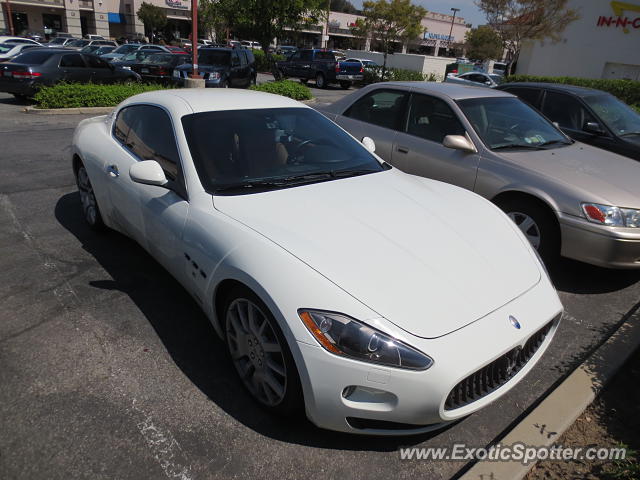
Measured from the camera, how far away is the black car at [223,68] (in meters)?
15.8

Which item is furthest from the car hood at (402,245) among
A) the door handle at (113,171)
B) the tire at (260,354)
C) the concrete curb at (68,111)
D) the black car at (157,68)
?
the black car at (157,68)

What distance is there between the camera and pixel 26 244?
449cm

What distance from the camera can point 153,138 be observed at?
3.54 m

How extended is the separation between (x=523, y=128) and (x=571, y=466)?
377 centimetres

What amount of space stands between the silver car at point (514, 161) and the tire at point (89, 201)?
3.01 meters

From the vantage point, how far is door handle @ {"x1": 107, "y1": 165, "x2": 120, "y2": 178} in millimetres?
3737

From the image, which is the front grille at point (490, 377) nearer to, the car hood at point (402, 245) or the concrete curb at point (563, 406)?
the car hood at point (402, 245)

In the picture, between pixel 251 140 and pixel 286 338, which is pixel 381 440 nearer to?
pixel 286 338

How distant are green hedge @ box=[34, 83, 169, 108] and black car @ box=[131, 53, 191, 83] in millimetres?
3583

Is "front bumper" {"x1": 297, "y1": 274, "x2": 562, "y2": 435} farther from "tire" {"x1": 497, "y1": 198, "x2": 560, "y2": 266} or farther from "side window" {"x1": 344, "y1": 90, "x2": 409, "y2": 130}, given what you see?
"side window" {"x1": 344, "y1": 90, "x2": 409, "y2": 130}

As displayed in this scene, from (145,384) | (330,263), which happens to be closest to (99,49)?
(145,384)

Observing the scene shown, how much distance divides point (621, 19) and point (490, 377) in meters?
25.8

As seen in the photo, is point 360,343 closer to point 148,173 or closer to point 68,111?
point 148,173

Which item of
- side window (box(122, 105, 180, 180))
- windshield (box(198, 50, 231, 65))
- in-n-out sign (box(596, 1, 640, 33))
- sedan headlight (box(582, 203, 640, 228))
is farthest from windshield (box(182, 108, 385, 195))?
in-n-out sign (box(596, 1, 640, 33))
